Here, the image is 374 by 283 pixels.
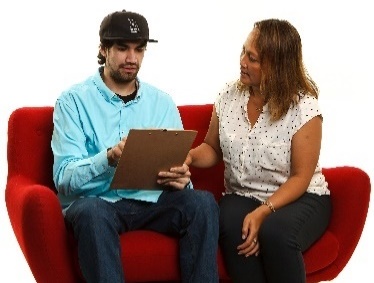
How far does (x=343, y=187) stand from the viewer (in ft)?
9.96

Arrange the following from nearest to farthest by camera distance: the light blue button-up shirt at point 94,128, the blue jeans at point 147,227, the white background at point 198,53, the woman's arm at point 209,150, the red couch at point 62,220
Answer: the blue jeans at point 147,227, the red couch at point 62,220, the light blue button-up shirt at point 94,128, the woman's arm at point 209,150, the white background at point 198,53

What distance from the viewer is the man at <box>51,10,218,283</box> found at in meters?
2.63

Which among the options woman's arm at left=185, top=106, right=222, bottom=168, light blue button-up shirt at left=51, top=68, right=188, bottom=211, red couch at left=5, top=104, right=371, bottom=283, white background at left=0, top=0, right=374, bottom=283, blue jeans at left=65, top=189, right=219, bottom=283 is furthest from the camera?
white background at left=0, top=0, right=374, bottom=283

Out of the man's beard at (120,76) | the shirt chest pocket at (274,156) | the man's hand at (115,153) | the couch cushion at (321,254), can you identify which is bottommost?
the couch cushion at (321,254)

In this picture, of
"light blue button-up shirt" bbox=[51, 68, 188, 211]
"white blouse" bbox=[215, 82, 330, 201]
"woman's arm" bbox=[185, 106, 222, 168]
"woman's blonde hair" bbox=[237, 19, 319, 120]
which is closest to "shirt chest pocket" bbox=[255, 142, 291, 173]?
"white blouse" bbox=[215, 82, 330, 201]

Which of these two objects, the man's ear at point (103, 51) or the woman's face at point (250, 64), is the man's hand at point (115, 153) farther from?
the woman's face at point (250, 64)

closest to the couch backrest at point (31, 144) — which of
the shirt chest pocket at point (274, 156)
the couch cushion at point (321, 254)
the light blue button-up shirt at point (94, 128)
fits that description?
the light blue button-up shirt at point (94, 128)

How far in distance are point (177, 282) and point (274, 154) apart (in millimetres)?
572

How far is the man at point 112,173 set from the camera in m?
2.63

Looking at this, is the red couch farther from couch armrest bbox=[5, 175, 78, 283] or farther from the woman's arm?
the woman's arm

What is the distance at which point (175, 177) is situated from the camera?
2.83 meters

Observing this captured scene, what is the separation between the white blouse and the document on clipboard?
27 cm

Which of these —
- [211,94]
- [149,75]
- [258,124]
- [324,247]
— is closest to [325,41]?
[211,94]

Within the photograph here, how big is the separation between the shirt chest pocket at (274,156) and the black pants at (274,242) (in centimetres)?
15
